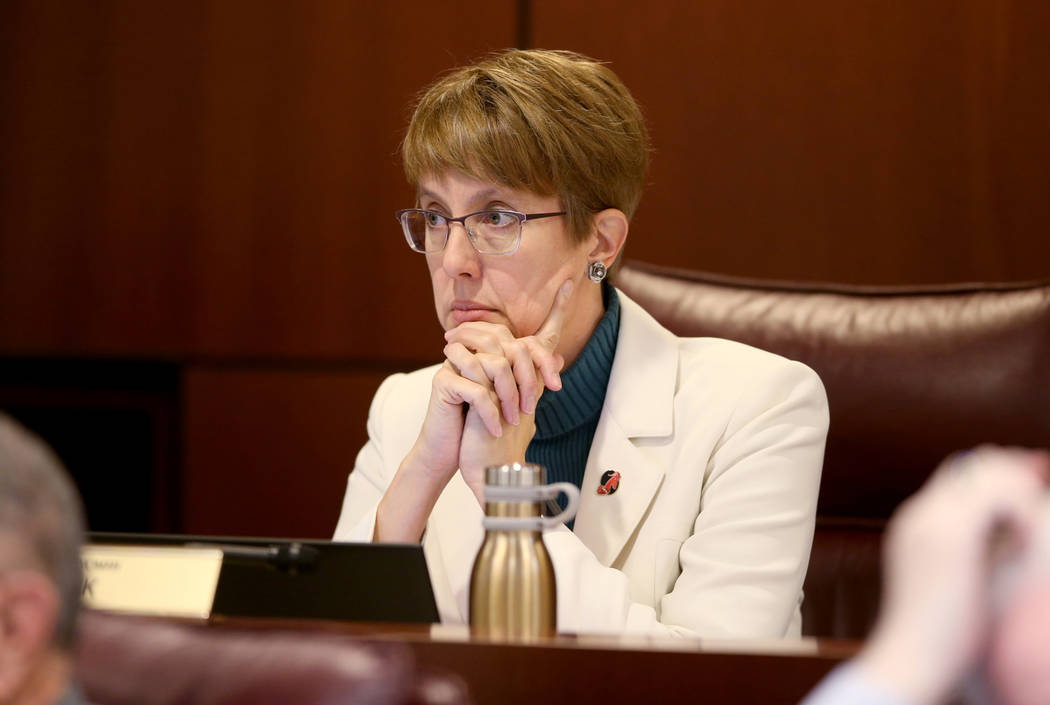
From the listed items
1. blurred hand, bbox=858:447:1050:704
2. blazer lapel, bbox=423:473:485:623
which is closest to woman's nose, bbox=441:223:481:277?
blazer lapel, bbox=423:473:485:623

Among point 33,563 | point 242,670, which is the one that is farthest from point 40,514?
point 242,670

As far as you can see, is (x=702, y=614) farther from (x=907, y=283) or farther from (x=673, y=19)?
(x=673, y=19)

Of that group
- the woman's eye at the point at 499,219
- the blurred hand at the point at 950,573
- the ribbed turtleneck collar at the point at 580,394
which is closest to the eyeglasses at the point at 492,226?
the woman's eye at the point at 499,219

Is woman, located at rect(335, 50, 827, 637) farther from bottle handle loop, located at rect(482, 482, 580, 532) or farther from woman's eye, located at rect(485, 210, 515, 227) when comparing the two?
bottle handle loop, located at rect(482, 482, 580, 532)

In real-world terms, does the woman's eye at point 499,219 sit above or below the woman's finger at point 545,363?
above

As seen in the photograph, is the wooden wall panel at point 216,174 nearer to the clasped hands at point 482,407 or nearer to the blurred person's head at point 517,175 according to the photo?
the blurred person's head at point 517,175

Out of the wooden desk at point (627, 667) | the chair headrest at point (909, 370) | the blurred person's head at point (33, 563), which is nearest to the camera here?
the blurred person's head at point (33, 563)

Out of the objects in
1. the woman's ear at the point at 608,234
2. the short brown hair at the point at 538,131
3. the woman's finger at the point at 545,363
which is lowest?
the woman's finger at the point at 545,363

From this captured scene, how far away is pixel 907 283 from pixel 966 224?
180 millimetres

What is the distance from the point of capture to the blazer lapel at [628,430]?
1739 millimetres

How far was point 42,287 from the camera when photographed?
119 inches

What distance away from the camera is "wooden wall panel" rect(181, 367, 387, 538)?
2.88m

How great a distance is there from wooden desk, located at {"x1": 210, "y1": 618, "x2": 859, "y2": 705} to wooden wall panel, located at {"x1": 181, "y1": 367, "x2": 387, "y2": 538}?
6.66ft

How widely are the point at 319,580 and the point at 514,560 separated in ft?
0.60
